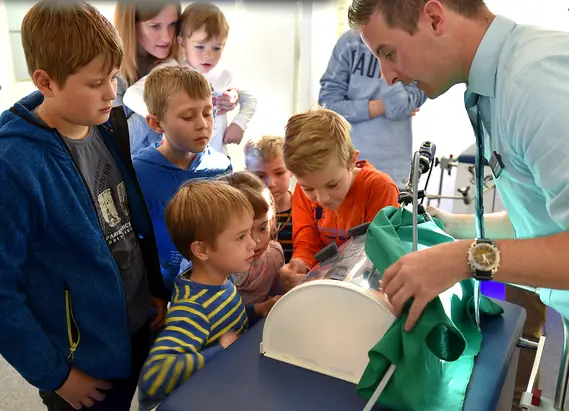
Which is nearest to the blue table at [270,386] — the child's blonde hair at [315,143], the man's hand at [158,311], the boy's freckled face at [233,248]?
the boy's freckled face at [233,248]

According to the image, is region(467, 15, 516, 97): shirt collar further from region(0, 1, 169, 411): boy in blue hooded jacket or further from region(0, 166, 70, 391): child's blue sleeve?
region(0, 166, 70, 391): child's blue sleeve

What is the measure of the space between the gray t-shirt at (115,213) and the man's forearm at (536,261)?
762mm

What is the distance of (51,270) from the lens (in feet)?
3.34

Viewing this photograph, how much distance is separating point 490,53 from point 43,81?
80cm

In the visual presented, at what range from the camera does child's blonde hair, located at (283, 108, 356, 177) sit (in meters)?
1.33

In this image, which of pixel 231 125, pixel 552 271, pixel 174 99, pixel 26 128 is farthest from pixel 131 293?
pixel 231 125

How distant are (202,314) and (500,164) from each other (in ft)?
2.04

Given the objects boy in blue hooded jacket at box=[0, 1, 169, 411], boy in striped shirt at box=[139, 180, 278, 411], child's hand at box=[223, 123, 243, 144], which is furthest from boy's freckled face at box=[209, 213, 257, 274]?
child's hand at box=[223, 123, 243, 144]

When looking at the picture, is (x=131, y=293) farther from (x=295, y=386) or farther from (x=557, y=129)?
(x=557, y=129)

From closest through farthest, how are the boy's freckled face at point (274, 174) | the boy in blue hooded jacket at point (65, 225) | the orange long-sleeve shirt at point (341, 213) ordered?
the boy in blue hooded jacket at point (65, 225) → the orange long-sleeve shirt at point (341, 213) → the boy's freckled face at point (274, 174)

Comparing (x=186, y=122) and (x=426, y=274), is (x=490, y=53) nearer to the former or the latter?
(x=426, y=274)

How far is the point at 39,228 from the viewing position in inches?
38.8

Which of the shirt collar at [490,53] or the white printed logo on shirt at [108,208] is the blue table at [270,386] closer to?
the white printed logo on shirt at [108,208]

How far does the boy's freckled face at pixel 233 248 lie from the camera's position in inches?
43.3
